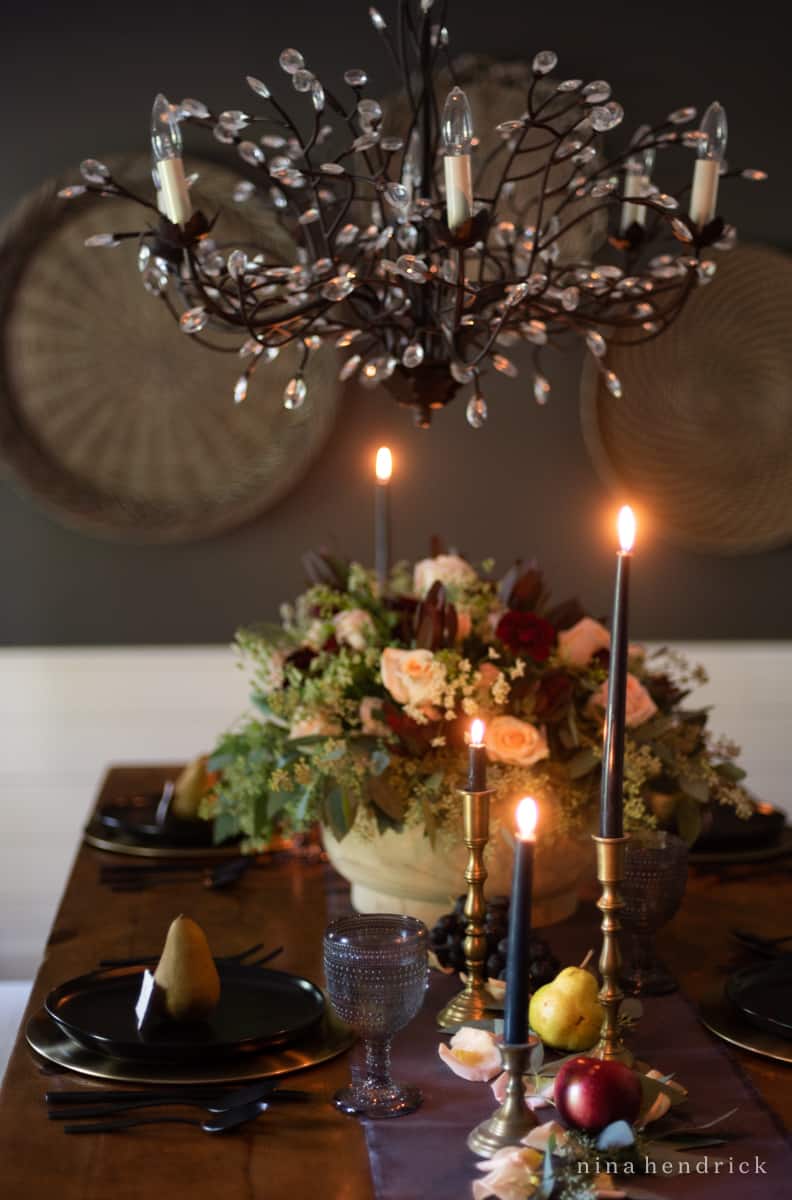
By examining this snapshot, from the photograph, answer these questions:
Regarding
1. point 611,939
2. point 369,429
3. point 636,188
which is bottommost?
point 611,939

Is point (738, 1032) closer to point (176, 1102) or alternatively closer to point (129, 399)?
point (176, 1102)

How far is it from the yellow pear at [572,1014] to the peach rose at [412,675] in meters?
0.36

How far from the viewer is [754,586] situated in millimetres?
3381

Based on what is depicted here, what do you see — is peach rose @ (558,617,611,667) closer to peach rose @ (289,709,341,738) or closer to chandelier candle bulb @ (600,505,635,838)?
peach rose @ (289,709,341,738)

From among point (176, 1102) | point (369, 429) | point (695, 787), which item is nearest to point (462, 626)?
point (695, 787)

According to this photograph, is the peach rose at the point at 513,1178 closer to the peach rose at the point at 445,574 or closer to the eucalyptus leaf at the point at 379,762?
the eucalyptus leaf at the point at 379,762

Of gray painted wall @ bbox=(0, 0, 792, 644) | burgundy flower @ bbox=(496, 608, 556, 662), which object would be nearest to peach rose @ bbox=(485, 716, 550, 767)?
burgundy flower @ bbox=(496, 608, 556, 662)

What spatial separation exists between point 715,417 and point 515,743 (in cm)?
196

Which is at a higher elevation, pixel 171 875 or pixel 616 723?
pixel 616 723

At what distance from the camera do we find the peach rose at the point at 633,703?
1620 mm

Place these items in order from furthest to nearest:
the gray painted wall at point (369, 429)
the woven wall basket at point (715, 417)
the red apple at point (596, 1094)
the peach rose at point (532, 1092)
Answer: the woven wall basket at point (715, 417) < the gray painted wall at point (369, 429) < the peach rose at point (532, 1092) < the red apple at point (596, 1094)

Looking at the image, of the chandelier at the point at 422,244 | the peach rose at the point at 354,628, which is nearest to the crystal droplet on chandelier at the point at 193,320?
the chandelier at the point at 422,244

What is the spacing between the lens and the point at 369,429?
3.25 m

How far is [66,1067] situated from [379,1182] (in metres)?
0.33
